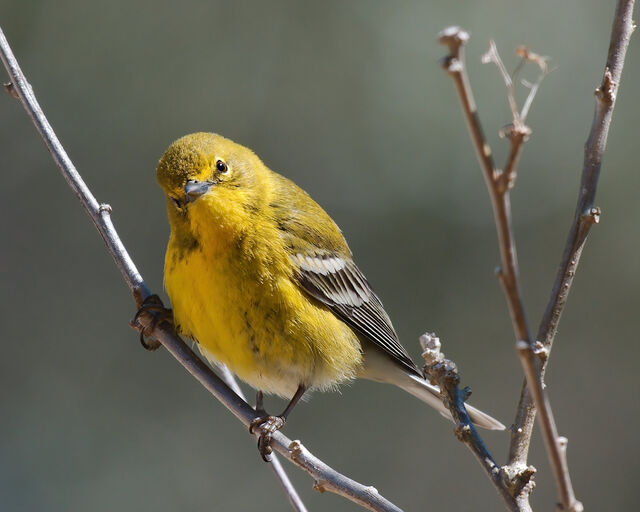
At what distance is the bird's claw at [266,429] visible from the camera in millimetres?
3330

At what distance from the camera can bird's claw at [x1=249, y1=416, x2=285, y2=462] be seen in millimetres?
3330

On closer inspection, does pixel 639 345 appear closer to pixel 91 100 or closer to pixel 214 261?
pixel 214 261

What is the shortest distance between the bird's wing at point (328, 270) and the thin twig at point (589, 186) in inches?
69.9

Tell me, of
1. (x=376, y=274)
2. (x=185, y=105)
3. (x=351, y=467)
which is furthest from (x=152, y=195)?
(x=351, y=467)

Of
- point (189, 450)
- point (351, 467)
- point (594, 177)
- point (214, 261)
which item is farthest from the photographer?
point (189, 450)

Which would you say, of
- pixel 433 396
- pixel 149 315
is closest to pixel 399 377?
pixel 433 396

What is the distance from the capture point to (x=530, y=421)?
2.30 m

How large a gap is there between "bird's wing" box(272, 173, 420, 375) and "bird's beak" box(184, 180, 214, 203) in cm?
46

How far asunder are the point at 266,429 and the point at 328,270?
40.6 inches

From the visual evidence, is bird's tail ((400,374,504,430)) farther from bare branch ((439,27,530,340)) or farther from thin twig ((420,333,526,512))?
bare branch ((439,27,530,340))

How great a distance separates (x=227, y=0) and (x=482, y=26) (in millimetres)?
2328

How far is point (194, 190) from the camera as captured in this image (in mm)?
3582

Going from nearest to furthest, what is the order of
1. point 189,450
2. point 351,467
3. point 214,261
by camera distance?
point 214,261, point 351,467, point 189,450

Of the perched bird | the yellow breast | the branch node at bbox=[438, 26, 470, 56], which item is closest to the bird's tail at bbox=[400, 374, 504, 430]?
the perched bird
